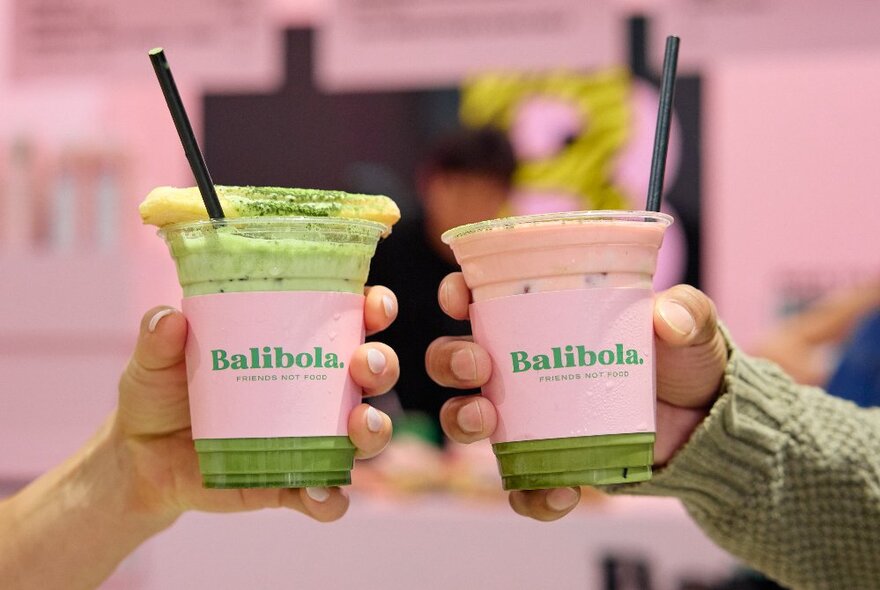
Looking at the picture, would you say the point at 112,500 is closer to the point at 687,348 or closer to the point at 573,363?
the point at 573,363

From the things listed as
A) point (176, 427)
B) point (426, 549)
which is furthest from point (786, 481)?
point (426, 549)

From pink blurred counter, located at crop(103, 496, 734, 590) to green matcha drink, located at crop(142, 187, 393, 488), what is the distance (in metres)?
1.81

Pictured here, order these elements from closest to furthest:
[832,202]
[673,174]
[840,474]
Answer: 1. [840,474]
2. [832,202]
3. [673,174]

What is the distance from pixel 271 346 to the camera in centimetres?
101

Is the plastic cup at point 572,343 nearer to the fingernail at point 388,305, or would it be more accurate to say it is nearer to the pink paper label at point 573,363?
the pink paper label at point 573,363

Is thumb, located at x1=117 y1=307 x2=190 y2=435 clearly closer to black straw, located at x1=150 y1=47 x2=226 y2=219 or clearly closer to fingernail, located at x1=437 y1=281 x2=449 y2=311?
black straw, located at x1=150 y1=47 x2=226 y2=219

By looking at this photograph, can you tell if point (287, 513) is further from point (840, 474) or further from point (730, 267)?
point (730, 267)

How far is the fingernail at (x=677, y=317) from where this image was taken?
1.04 meters

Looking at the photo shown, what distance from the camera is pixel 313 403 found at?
A: 1.02 metres

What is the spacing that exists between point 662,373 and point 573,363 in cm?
21

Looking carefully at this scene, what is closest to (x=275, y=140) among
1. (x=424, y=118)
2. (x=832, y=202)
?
(x=424, y=118)

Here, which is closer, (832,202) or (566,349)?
(566,349)

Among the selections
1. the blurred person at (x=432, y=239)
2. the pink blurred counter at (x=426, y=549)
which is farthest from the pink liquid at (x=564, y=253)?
the blurred person at (x=432, y=239)

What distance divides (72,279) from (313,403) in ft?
7.88
